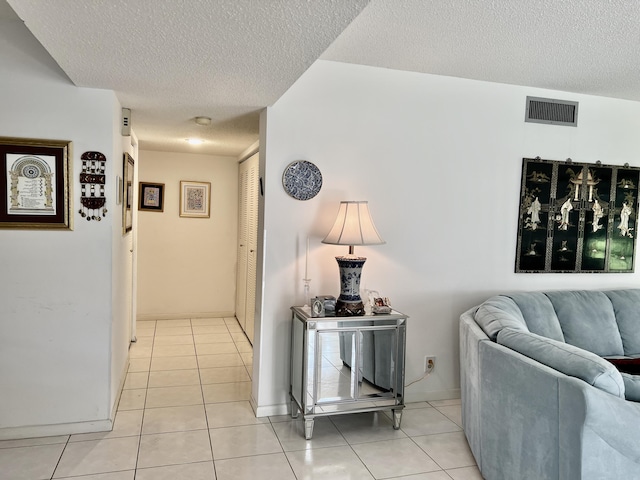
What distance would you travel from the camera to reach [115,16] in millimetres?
1717

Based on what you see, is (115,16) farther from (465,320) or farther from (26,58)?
(465,320)

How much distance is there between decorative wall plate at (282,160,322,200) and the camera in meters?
3.08

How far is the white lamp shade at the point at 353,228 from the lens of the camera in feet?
9.44

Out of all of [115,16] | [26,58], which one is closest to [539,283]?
[115,16]

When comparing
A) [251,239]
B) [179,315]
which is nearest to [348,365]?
[251,239]

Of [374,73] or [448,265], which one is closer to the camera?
[374,73]

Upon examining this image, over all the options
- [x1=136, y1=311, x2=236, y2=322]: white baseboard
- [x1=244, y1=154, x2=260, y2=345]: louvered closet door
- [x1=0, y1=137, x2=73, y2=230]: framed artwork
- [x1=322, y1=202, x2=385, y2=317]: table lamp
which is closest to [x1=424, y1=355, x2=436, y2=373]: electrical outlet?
[x1=322, y1=202, x2=385, y2=317]: table lamp

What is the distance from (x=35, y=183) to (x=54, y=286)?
0.61 metres

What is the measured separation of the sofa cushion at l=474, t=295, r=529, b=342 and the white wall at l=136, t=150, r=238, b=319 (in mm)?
3761

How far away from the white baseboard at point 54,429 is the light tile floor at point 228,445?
0.04m

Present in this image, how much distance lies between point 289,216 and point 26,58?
176 centimetres

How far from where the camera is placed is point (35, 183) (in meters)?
2.68

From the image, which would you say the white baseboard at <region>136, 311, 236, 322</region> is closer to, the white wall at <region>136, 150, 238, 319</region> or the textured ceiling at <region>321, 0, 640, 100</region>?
the white wall at <region>136, 150, 238, 319</region>

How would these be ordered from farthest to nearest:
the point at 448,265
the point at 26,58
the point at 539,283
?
1. the point at 539,283
2. the point at 448,265
3. the point at 26,58
